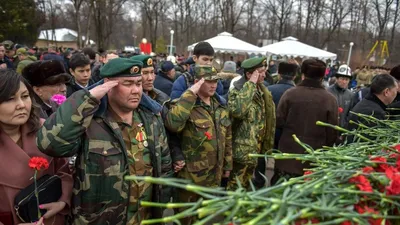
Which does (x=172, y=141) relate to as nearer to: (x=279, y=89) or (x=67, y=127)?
(x=67, y=127)

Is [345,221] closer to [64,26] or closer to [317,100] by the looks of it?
[317,100]

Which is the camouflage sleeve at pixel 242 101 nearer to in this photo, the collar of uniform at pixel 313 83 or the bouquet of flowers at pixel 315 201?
the collar of uniform at pixel 313 83

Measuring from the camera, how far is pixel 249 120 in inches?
137

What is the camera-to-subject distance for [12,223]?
1865 mm

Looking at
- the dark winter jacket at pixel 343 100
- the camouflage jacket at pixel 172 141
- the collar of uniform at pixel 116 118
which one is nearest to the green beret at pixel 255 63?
the camouflage jacket at pixel 172 141

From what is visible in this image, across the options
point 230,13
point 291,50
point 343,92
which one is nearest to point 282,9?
point 230,13

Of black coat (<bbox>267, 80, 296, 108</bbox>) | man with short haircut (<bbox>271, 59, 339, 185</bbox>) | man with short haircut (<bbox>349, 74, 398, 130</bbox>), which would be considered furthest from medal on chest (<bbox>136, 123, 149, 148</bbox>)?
black coat (<bbox>267, 80, 296, 108</bbox>)

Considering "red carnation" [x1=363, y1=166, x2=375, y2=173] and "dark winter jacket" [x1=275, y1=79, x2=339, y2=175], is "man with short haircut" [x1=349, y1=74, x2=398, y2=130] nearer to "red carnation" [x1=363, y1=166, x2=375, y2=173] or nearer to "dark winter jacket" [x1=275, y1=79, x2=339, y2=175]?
"dark winter jacket" [x1=275, y1=79, x2=339, y2=175]

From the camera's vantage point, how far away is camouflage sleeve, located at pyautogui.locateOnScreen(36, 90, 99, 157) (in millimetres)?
1850

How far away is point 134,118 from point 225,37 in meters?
11.9

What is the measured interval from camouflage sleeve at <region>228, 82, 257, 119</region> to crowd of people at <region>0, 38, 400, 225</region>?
0.01 meters

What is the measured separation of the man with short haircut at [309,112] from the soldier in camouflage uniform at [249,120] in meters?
0.23

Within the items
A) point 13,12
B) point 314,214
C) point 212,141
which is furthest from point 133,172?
point 13,12

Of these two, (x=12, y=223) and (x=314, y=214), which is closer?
(x=314, y=214)
